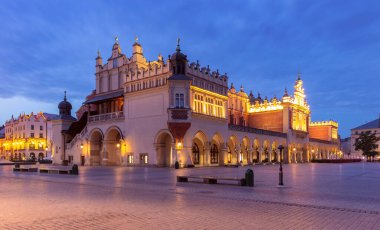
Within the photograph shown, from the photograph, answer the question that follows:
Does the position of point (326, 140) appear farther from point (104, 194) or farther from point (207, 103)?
point (104, 194)

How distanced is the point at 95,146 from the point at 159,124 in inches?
654

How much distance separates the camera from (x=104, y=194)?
17016 mm

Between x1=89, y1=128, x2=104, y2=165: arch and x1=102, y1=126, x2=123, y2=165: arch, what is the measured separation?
279 cm

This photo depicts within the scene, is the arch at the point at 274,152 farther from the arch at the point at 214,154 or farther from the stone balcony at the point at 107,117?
the stone balcony at the point at 107,117

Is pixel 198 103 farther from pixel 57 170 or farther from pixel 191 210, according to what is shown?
pixel 191 210

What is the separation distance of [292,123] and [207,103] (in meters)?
31.0

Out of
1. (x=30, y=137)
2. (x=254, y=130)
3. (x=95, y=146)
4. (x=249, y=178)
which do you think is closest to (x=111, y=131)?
(x=95, y=146)

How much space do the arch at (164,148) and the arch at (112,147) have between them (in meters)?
8.56

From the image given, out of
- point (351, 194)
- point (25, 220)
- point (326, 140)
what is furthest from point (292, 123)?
point (25, 220)

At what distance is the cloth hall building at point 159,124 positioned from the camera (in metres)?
46.8

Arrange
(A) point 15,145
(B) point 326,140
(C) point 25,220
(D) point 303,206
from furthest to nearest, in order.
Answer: (A) point 15,145, (B) point 326,140, (D) point 303,206, (C) point 25,220

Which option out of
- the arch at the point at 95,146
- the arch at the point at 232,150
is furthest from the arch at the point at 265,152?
the arch at the point at 95,146

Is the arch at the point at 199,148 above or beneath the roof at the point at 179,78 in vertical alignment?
beneath

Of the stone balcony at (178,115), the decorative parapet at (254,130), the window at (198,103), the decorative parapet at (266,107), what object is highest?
the decorative parapet at (266,107)
